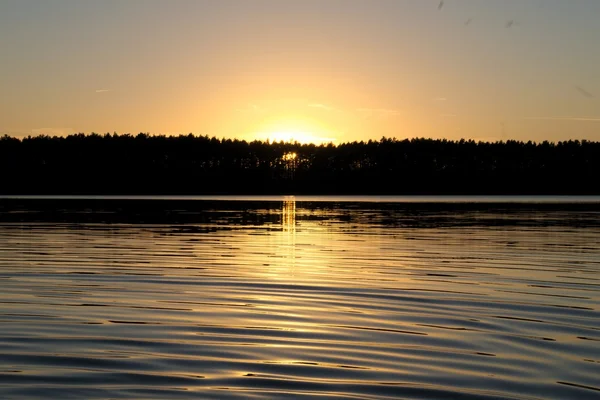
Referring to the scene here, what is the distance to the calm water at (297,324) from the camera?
9008 millimetres

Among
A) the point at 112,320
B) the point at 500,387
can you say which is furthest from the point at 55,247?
the point at 500,387

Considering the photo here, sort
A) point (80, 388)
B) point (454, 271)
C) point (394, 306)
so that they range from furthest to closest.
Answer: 1. point (454, 271)
2. point (394, 306)
3. point (80, 388)

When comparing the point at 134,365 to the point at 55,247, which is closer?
the point at 134,365

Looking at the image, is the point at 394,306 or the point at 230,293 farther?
the point at 230,293

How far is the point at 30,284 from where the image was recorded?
1742cm

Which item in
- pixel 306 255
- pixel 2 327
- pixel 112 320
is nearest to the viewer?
pixel 2 327

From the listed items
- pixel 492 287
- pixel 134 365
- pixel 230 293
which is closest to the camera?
pixel 134 365

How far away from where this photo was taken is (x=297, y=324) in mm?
12859

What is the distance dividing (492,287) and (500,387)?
9.14 metres

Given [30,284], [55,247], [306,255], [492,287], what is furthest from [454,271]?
[55,247]

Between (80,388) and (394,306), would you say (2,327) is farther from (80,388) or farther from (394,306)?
(394,306)

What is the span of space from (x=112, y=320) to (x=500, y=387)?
6.51m

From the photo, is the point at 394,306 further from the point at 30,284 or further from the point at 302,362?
the point at 30,284

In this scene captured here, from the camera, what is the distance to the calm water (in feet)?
29.6
